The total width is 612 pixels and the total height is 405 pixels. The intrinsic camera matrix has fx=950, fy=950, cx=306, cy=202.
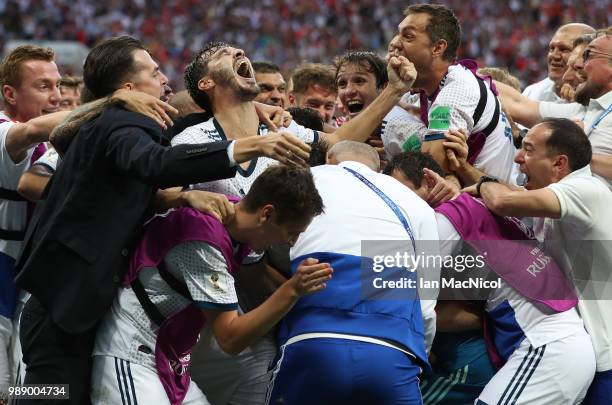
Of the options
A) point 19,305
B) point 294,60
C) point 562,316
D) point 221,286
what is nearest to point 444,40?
point 562,316

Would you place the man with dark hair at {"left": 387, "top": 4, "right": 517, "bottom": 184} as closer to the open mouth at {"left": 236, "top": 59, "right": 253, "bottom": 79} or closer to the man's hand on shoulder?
the open mouth at {"left": 236, "top": 59, "right": 253, "bottom": 79}

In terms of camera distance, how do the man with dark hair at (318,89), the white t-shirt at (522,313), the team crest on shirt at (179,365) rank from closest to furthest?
the team crest on shirt at (179,365) → the white t-shirt at (522,313) → the man with dark hair at (318,89)

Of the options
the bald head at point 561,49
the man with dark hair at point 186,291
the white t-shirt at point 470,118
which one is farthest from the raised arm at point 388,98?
the bald head at point 561,49

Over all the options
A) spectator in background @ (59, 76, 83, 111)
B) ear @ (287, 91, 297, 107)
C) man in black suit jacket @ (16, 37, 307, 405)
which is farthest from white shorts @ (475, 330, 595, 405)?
spectator in background @ (59, 76, 83, 111)

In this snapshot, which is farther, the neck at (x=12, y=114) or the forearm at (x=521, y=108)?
the forearm at (x=521, y=108)

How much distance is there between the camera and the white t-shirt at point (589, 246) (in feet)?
18.0

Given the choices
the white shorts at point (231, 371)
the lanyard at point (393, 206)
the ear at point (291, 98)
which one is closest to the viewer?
the lanyard at point (393, 206)

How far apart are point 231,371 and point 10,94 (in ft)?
9.49

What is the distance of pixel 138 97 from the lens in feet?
16.7

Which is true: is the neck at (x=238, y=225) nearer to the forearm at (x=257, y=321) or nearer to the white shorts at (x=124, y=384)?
the forearm at (x=257, y=321)

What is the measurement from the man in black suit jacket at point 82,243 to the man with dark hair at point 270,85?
4.03 meters

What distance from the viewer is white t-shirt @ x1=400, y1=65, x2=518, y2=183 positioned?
628 cm

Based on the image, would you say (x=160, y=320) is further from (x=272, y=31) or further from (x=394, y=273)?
(x=272, y=31)

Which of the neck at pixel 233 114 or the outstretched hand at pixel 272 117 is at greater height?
the neck at pixel 233 114
